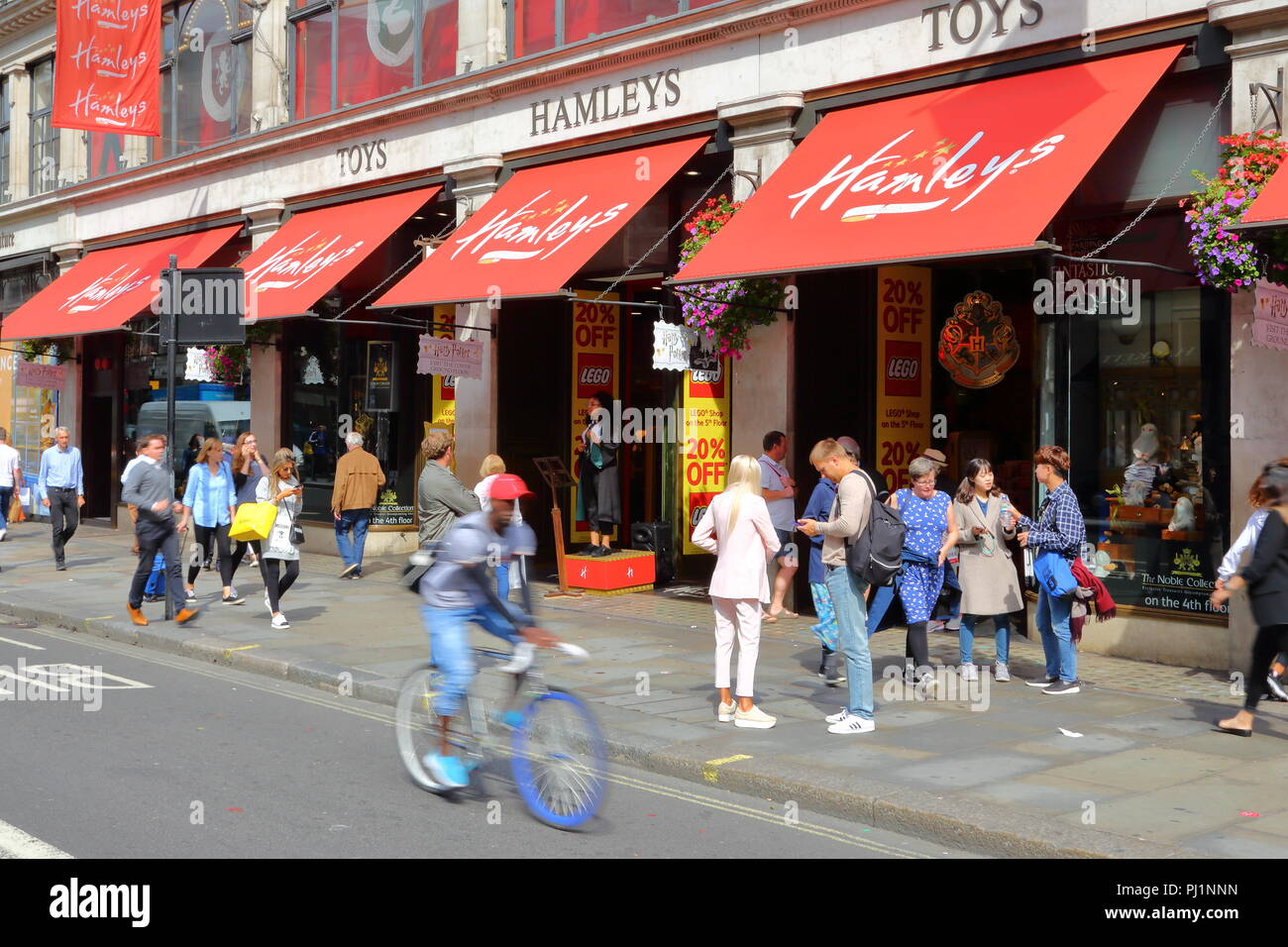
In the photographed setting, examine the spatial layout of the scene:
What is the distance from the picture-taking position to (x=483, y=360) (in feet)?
56.1

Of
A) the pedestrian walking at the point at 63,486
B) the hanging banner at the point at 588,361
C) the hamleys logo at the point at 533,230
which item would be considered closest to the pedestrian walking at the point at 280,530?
the hamleys logo at the point at 533,230

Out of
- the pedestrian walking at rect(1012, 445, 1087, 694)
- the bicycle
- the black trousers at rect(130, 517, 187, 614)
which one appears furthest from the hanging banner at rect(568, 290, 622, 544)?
the bicycle

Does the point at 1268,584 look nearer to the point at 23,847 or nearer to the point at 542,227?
the point at 23,847

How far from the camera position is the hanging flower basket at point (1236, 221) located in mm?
9688

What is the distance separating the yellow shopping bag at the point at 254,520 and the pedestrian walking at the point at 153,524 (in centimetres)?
73

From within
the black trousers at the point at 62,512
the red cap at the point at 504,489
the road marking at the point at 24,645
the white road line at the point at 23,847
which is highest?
the red cap at the point at 504,489

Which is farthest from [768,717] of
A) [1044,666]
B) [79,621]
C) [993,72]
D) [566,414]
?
[566,414]

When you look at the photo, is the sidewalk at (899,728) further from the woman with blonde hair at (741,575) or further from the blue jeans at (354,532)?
the blue jeans at (354,532)

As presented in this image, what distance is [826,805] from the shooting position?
6910 millimetres

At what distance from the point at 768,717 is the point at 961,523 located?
8.30ft

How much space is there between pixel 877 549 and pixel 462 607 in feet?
9.65

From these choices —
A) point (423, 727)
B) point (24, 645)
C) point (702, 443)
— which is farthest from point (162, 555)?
point (423, 727)

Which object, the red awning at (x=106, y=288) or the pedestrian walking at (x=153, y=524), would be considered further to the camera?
the red awning at (x=106, y=288)

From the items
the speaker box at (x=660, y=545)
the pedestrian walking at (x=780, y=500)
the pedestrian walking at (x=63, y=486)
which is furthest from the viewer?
the pedestrian walking at (x=63, y=486)
